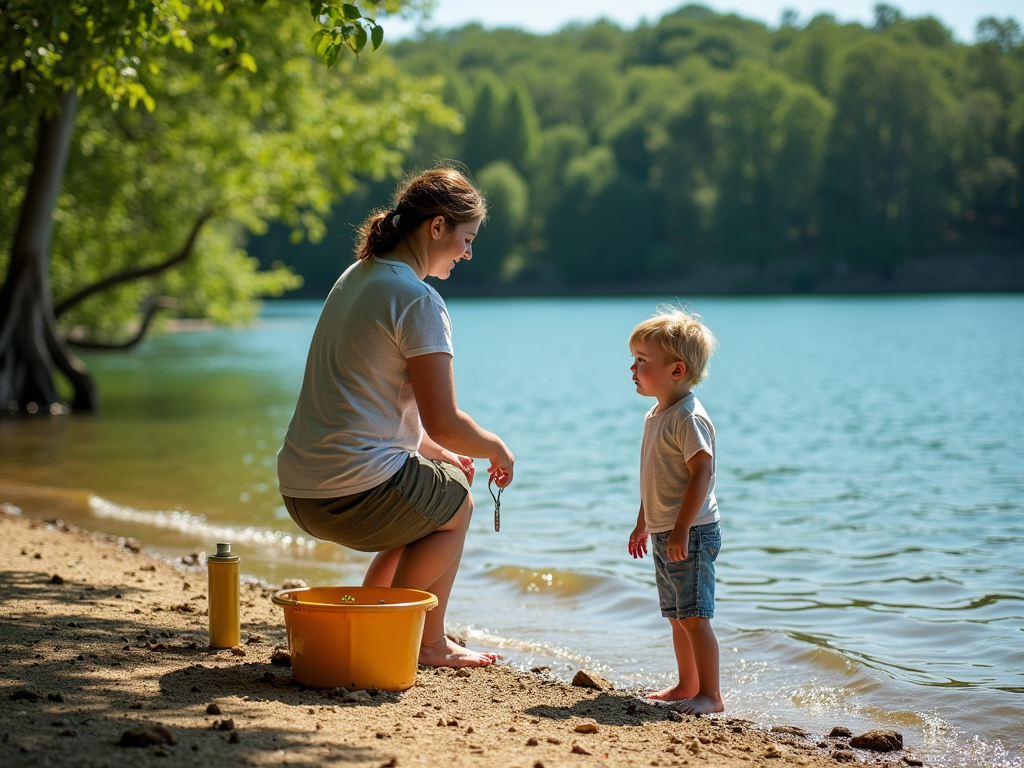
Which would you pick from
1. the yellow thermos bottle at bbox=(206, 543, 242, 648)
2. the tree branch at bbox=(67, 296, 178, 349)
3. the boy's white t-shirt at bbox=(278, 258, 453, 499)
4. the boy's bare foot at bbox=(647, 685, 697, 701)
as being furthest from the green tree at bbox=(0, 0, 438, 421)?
the boy's bare foot at bbox=(647, 685, 697, 701)

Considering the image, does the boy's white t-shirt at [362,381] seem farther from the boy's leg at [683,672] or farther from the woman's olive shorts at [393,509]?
the boy's leg at [683,672]

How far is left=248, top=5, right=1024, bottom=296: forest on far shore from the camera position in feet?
221

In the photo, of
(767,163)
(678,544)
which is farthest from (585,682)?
(767,163)

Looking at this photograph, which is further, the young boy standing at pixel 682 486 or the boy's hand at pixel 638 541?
the boy's hand at pixel 638 541

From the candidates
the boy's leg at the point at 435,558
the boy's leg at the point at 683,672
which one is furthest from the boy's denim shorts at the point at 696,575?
the boy's leg at the point at 435,558

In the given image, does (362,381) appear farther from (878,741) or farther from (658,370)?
(878,741)

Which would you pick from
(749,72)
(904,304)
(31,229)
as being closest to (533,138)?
(749,72)

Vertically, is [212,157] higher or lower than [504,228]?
lower

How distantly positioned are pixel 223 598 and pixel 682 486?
185 centimetres

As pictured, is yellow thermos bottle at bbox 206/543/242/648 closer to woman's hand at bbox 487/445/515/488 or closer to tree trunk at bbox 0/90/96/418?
woman's hand at bbox 487/445/515/488

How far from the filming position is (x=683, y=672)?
14.3 ft

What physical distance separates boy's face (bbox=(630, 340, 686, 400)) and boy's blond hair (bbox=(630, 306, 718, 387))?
2 cm

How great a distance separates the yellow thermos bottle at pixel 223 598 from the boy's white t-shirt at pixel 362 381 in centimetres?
62

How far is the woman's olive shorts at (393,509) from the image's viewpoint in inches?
153
